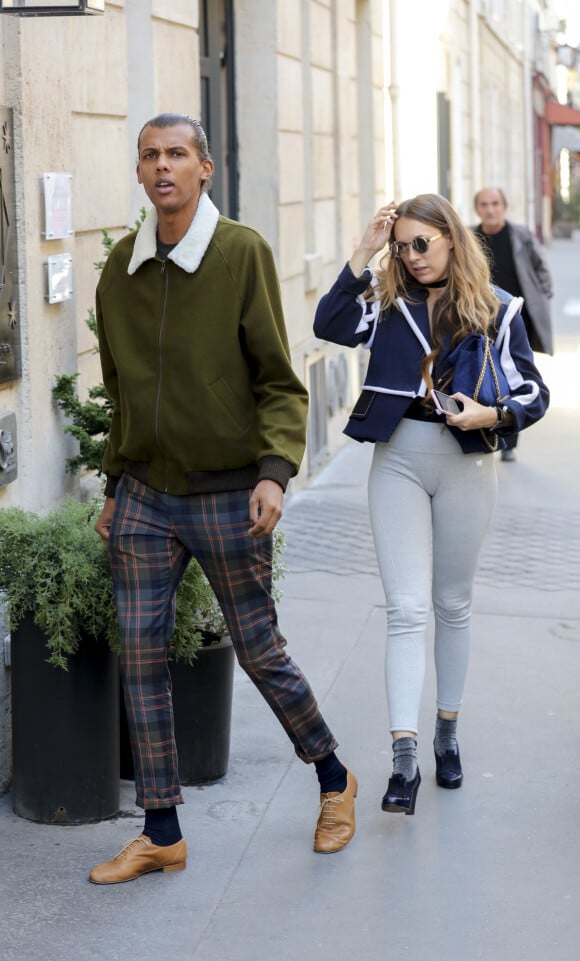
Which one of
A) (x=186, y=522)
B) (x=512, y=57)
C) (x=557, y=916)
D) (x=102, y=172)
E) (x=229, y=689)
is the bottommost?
(x=557, y=916)

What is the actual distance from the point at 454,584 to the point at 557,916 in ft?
3.57

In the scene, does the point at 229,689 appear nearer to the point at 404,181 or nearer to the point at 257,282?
the point at 257,282

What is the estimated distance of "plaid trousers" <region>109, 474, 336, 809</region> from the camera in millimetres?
3785

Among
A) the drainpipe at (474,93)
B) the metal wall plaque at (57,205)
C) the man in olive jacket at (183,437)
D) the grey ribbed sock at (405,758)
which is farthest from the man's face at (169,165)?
the drainpipe at (474,93)

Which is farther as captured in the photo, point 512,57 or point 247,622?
point 512,57

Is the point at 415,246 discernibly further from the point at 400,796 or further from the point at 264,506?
the point at 400,796

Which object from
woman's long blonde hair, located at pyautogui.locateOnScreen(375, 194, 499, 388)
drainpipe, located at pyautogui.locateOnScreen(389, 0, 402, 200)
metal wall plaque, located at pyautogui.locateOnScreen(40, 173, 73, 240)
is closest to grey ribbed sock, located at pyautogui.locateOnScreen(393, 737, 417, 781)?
woman's long blonde hair, located at pyautogui.locateOnScreen(375, 194, 499, 388)

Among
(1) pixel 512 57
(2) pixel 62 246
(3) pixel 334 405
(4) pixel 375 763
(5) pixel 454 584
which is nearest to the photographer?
(5) pixel 454 584

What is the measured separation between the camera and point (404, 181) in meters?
14.1

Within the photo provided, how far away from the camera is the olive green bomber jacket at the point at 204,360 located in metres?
3.68

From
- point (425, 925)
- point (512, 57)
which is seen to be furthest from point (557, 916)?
point (512, 57)

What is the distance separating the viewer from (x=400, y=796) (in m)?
4.22

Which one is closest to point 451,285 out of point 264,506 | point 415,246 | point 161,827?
point 415,246

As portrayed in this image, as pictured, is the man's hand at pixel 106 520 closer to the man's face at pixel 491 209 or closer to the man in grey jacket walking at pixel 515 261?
the man in grey jacket walking at pixel 515 261
